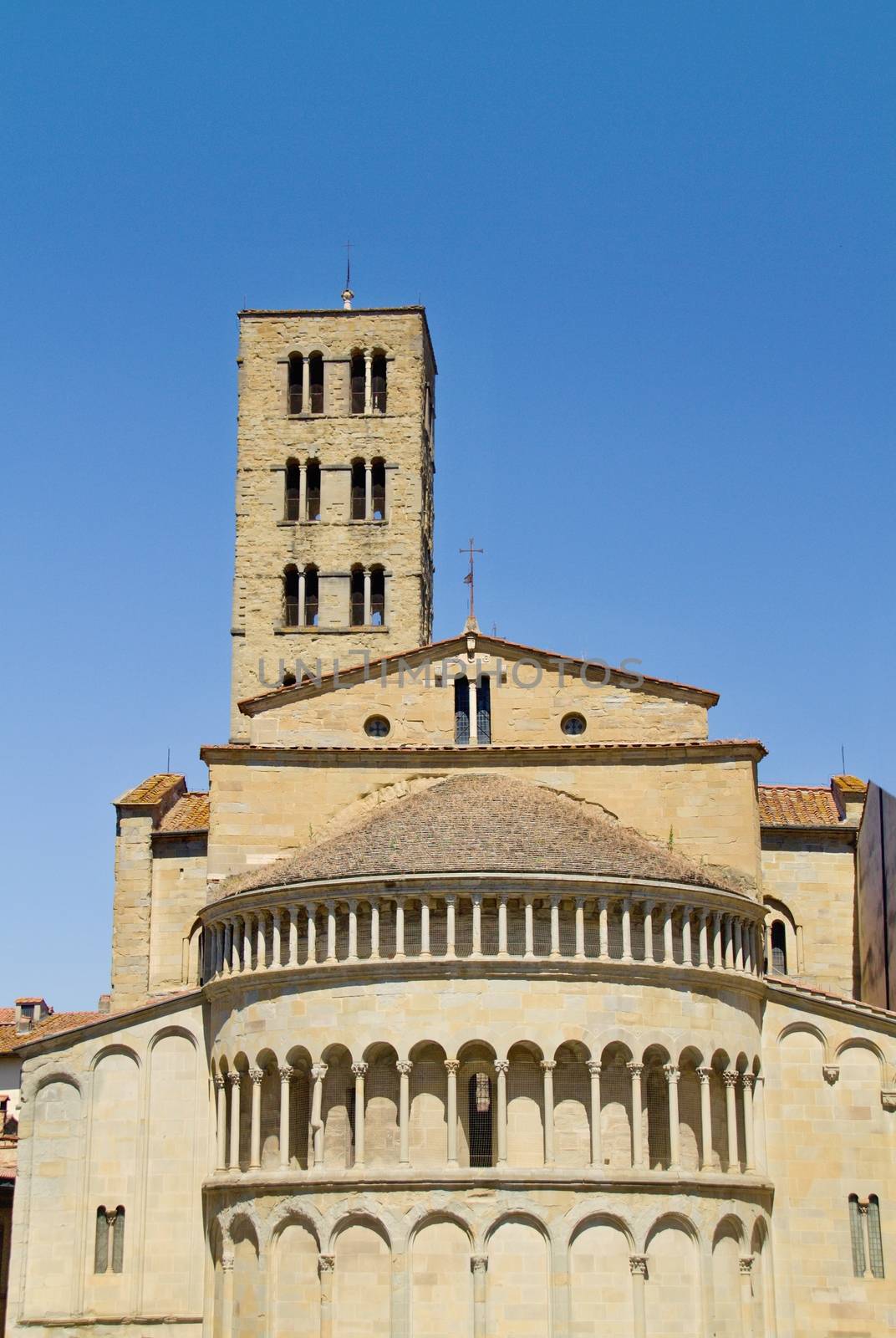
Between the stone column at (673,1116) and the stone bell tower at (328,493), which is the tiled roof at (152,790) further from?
the stone column at (673,1116)

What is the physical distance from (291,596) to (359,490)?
12.4 feet

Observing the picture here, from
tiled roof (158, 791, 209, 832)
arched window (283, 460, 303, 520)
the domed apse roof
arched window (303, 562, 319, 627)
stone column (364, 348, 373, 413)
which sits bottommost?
the domed apse roof

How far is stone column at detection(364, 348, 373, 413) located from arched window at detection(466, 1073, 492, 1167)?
2483 centimetres

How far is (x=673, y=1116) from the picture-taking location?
32.9 m

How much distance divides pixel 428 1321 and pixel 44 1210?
8349mm

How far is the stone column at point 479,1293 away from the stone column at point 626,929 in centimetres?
586

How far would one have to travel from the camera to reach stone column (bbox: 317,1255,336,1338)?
3169 cm

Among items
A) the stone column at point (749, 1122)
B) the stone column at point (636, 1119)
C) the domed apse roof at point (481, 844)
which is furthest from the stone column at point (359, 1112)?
the stone column at point (749, 1122)

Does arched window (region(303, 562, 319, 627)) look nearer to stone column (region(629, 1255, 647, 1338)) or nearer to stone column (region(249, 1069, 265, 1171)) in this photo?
stone column (region(249, 1069, 265, 1171))

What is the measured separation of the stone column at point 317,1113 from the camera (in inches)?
1288

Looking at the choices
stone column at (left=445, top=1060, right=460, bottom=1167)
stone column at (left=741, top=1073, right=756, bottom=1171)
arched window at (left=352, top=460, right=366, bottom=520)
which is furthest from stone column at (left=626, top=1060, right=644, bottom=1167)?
arched window at (left=352, top=460, right=366, bottom=520)

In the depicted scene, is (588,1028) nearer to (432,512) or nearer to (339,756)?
(339,756)

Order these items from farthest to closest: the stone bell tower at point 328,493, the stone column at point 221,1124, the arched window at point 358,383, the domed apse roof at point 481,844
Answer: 1. the arched window at point 358,383
2. the stone bell tower at point 328,493
3. the stone column at point 221,1124
4. the domed apse roof at point 481,844

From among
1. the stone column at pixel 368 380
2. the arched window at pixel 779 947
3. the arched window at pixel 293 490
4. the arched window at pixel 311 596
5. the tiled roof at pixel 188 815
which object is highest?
the stone column at pixel 368 380
